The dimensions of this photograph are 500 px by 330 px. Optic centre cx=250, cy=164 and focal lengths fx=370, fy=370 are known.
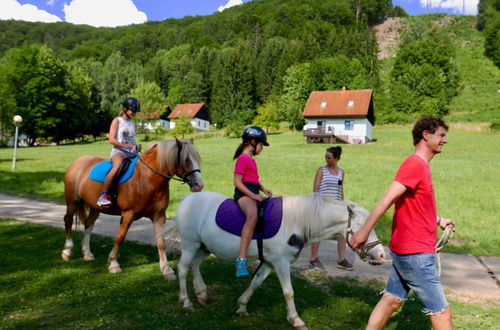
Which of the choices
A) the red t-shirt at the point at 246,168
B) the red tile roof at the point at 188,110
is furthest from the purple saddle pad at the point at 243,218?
the red tile roof at the point at 188,110

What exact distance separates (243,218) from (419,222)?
226cm

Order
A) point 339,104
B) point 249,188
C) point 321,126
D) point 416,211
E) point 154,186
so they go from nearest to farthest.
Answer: point 416,211 → point 249,188 → point 154,186 → point 321,126 → point 339,104

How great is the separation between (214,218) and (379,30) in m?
138

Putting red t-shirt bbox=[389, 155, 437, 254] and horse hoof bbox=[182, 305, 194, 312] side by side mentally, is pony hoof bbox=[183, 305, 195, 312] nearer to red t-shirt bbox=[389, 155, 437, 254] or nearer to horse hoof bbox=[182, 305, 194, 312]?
horse hoof bbox=[182, 305, 194, 312]

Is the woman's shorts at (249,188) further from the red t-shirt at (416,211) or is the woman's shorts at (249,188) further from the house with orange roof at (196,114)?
the house with orange roof at (196,114)

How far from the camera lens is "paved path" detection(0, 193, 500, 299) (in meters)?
6.79

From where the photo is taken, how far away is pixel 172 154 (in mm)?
6766

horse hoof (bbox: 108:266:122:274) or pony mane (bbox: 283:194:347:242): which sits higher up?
pony mane (bbox: 283:194:347:242)

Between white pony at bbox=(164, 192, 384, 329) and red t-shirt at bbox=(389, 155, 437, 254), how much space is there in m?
0.59

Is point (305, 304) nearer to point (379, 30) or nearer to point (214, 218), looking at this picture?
point (214, 218)

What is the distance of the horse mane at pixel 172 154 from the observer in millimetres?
6637

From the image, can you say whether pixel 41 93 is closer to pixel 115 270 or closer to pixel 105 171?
pixel 105 171

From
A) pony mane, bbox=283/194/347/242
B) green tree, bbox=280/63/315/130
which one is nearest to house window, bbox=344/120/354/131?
green tree, bbox=280/63/315/130

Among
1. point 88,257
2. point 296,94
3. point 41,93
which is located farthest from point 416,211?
point 296,94
